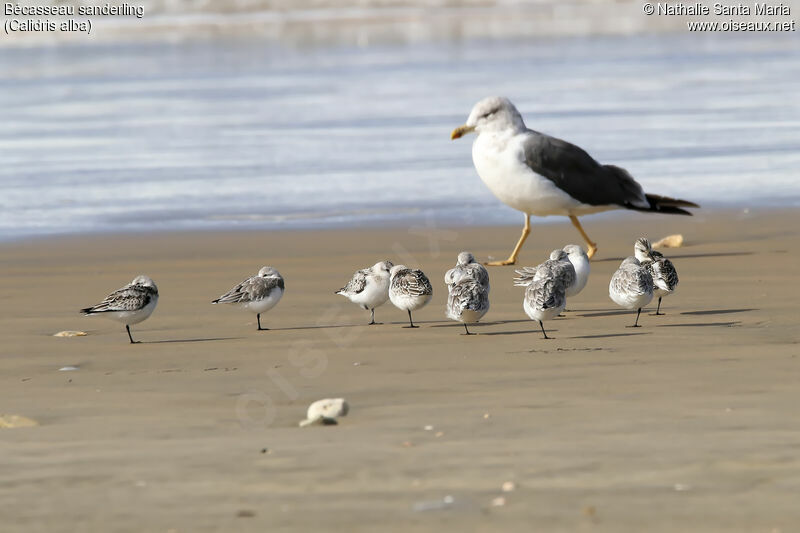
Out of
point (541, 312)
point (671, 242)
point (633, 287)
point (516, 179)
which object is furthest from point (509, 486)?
point (671, 242)

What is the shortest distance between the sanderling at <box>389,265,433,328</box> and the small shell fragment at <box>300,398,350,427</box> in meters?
2.58

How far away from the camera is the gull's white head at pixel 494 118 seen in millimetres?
13220

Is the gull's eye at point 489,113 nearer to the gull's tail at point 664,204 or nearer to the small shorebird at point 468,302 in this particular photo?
the gull's tail at point 664,204

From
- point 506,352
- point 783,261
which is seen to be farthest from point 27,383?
point 783,261

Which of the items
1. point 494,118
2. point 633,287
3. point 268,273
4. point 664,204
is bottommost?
point 633,287

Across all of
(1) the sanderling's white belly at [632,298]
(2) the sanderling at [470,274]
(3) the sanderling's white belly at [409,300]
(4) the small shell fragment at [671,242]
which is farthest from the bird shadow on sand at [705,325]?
(4) the small shell fragment at [671,242]

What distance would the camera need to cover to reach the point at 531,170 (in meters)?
13.1

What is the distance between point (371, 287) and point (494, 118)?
3.69 meters

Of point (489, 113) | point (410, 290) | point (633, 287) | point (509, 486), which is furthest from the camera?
point (489, 113)

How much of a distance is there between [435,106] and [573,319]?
16977 millimetres

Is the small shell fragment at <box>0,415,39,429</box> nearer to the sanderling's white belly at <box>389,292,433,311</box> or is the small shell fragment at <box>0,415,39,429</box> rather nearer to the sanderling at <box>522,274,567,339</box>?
the sanderling's white belly at <box>389,292,433,311</box>

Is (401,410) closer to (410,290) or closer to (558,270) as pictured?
(410,290)

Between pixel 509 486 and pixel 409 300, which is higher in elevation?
pixel 409 300

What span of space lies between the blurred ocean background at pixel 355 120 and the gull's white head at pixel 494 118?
243cm
